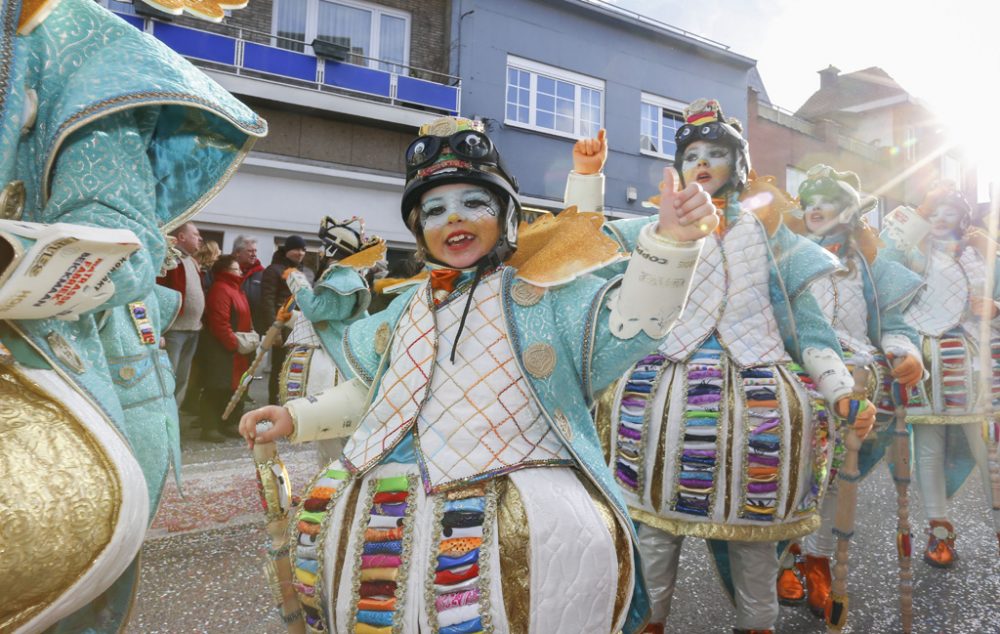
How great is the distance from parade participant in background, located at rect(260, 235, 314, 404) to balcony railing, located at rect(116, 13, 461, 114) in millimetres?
5471

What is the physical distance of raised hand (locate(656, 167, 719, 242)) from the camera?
1.38m

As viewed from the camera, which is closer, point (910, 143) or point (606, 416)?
point (606, 416)

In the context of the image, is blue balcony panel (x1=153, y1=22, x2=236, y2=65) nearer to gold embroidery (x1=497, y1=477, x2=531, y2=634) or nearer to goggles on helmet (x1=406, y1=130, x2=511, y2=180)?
goggles on helmet (x1=406, y1=130, x2=511, y2=180)

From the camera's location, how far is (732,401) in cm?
239

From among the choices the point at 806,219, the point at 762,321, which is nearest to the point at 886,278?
the point at 806,219

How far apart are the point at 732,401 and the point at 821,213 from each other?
67.4 inches

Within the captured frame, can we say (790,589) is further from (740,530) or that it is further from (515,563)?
(515,563)

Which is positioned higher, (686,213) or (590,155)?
(590,155)

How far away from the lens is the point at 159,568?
3332mm

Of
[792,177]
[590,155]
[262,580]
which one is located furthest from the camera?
[792,177]

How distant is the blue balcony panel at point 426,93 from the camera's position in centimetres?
1195

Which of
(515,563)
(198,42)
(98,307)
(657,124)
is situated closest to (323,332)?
(98,307)

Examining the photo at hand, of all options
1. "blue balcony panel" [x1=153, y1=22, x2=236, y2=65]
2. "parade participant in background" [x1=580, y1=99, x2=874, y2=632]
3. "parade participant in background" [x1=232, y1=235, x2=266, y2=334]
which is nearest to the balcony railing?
"blue balcony panel" [x1=153, y1=22, x2=236, y2=65]

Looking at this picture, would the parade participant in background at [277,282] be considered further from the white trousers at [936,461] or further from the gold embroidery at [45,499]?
the gold embroidery at [45,499]
